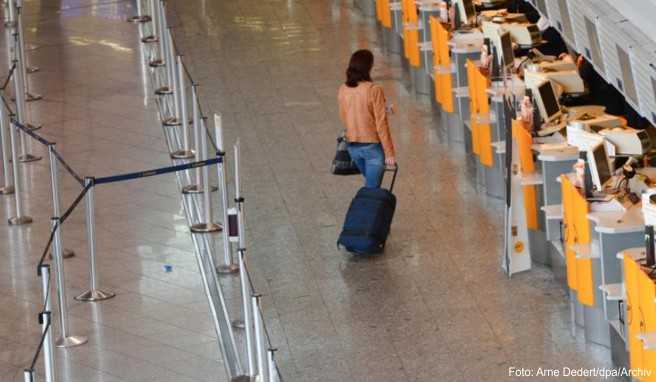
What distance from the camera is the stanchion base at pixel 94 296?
9961 mm

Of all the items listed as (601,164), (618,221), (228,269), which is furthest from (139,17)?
(618,221)

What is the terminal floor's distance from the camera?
8.79 m

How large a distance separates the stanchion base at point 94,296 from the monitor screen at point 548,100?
350cm

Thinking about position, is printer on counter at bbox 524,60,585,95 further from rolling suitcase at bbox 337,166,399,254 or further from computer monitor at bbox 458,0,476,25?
rolling suitcase at bbox 337,166,399,254

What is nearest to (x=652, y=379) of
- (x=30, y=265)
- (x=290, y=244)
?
(x=290, y=244)

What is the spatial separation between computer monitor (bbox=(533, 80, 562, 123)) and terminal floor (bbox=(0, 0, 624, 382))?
830 mm

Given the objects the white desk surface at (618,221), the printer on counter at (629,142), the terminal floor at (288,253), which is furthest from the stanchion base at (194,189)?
the white desk surface at (618,221)

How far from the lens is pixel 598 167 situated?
9219 mm

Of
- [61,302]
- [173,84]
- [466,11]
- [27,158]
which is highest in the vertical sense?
[466,11]

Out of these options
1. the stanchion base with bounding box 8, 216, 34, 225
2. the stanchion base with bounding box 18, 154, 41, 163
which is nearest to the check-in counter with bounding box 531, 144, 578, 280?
the stanchion base with bounding box 8, 216, 34, 225

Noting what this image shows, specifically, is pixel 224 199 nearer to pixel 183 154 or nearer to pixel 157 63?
pixel 183 154

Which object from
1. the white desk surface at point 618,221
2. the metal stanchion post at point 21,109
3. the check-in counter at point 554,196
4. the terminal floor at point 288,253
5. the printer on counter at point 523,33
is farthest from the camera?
the printer on counter at point 523,33

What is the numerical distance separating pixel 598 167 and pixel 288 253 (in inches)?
97.3

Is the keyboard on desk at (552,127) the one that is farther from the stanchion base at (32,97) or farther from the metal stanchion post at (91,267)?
the stanchion base at (32,97)
